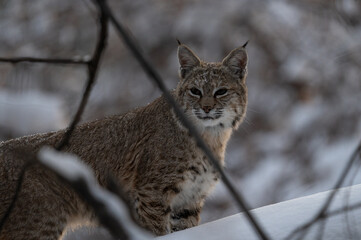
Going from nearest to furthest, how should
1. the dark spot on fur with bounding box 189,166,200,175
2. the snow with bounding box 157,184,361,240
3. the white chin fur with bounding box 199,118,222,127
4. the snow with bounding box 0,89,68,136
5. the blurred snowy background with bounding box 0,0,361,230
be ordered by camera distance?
the snow with bounding box 157,184,361,240
the dark spot on fur with bounding box 189,166,200,175
the white chin fur with bounding box 199,118,222,127
the snow with bounding box 0,89,68,136
the blurred snowy background with bounding box 0,0,361,230

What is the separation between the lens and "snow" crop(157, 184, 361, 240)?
218cm

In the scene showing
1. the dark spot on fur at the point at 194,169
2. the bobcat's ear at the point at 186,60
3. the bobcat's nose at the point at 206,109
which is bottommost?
the dark spot on fur at the point at 194,169

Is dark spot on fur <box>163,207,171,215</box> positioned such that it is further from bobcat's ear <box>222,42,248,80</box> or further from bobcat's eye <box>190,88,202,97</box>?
bobcat's ear <box>222,42,248,80</box>

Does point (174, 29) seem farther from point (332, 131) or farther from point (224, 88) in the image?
point (224, 88)

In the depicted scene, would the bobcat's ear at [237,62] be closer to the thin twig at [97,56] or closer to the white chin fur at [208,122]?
the white chin fur at [208,122]

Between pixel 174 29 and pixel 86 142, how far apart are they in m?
7.60

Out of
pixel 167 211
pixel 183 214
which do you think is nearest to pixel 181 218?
pixel 183 214

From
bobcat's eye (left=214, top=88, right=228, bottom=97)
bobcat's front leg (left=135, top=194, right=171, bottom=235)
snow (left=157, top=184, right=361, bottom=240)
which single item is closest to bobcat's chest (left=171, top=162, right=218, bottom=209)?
bobcat's front leg (left=135, top=194, right=171, bottom=235)

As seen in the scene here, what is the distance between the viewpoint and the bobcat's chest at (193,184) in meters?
4.64

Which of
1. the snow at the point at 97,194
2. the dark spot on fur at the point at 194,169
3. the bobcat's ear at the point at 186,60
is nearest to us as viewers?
the snow at the point at 97,194

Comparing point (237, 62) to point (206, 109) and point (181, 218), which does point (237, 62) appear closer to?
point (206, 109)

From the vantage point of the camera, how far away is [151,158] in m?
4.76

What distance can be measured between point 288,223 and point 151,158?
244 cm

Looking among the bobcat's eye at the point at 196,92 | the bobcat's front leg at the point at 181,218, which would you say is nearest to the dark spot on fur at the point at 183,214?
the bobcat's front leg at the point at 181,218
